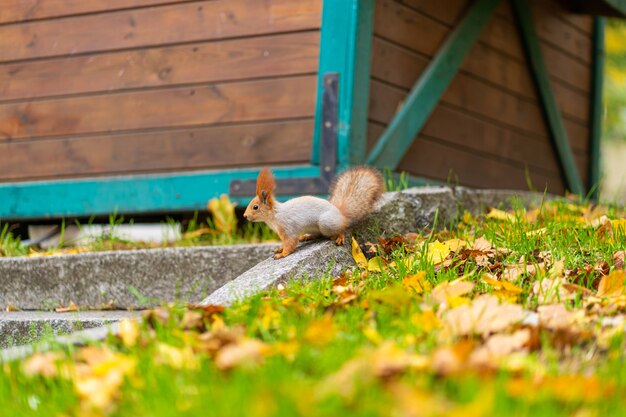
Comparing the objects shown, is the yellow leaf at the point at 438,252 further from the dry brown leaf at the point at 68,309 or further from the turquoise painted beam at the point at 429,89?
the turquoise painted beam at the point at 429,89

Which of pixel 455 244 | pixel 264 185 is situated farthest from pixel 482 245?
pixel 264 185

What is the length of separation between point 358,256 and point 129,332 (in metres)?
1.27

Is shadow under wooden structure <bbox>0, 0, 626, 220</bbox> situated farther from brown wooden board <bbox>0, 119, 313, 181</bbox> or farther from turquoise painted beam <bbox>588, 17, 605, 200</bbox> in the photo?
turquoise painted beam <bbox>588, 17, 605, 200</bbox>

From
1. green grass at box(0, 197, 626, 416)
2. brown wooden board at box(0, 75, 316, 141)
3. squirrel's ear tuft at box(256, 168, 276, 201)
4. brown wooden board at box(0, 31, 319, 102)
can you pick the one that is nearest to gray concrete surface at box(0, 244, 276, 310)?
squirrel's ear tuft at box(256, 168, 276, 201)

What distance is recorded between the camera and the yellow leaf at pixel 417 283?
8.91 feet

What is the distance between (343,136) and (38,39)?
2.28 m

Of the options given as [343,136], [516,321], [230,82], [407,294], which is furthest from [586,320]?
[230,82]

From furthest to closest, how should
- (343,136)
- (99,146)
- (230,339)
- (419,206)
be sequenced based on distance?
(99,146) → (343,136) → (419,206) → (230,339)

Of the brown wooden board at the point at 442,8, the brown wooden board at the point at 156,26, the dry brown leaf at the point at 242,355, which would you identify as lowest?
the dry brown leaf at the point at 242,355

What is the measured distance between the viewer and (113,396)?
1871mm

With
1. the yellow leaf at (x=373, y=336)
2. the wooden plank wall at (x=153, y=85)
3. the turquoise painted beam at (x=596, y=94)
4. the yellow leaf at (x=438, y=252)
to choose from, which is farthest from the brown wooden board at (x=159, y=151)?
the turquoise painted beam at (x=596, y=94)

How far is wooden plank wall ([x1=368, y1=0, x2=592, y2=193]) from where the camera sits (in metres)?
5.25

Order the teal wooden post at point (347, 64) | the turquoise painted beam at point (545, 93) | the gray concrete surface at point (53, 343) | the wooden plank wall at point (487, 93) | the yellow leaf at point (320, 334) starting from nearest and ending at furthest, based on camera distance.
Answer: the yellow leaf at point (320, 334), the gray concrete surface at point (53, 343), the teal wooden post at point (347, 64), the wooden plank wall at point (487, 93), the turquoise painted beam at point (545, 93)

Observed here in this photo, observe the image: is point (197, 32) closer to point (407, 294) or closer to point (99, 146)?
point (99, 146)
